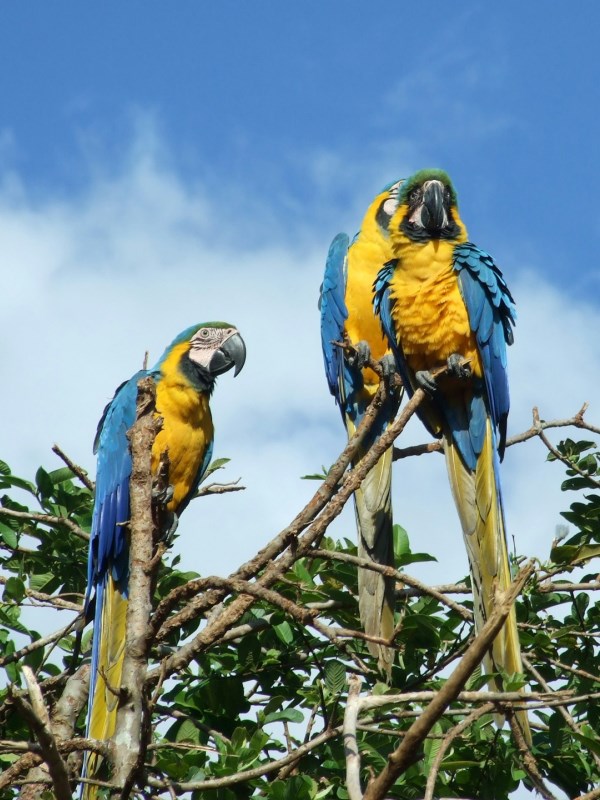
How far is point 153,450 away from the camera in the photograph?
4.52m

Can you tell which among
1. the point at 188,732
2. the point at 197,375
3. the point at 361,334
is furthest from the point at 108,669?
the point at 361,334

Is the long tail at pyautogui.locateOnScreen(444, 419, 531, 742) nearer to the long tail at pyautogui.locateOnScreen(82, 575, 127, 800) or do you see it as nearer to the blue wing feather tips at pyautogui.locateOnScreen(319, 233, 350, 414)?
the blue wing feather tips at pyautogui.locateOnScreen(319, 233, 350, 414)

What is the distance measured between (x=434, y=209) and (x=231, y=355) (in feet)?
4.35

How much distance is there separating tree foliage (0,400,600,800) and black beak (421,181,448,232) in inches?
41.0

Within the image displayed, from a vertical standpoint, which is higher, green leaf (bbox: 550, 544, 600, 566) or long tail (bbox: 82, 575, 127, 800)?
green leaf (bbox: 550, 544, 600, 566)

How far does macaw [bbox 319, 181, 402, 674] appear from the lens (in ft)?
15.3

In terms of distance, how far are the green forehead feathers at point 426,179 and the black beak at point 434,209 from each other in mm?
79

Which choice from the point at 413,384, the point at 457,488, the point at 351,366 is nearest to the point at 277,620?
the point at 457,488

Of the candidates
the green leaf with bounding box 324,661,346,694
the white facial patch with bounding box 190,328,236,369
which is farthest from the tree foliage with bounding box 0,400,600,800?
the white facial patch with bounding box 190,328,236,369

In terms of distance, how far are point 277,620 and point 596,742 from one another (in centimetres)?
119

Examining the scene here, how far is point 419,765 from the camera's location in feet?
10.2

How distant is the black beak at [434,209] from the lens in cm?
434

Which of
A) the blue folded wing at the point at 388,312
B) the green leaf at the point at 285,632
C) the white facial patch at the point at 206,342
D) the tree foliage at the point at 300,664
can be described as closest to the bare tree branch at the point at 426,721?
the tree foliage at the point at 300,664

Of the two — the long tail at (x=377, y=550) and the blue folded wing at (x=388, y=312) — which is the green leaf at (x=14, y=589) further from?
the blue folded wing at (x=388, y=312)
